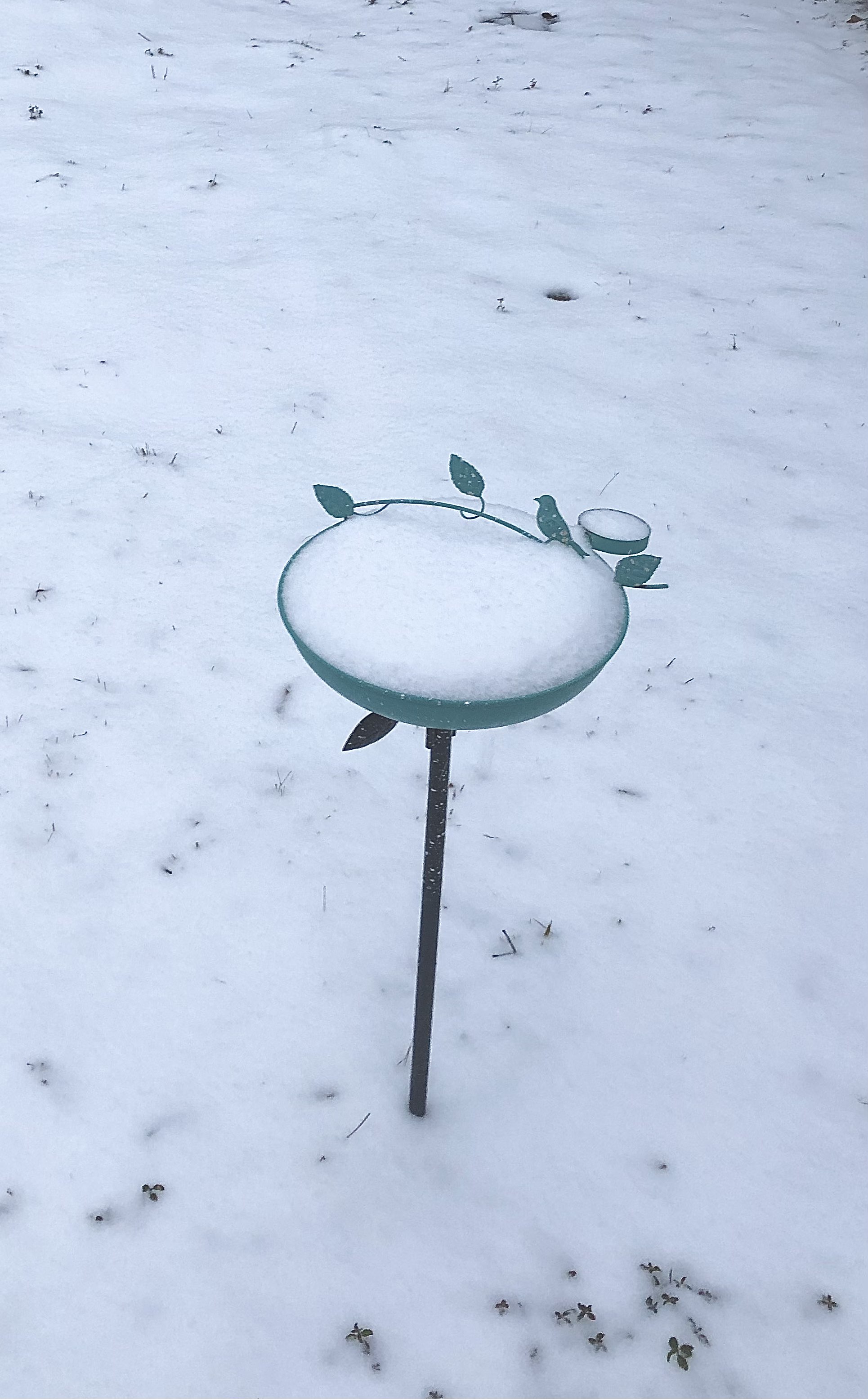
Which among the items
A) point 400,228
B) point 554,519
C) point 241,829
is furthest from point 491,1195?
point 400,228

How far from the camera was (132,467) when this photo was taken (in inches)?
164

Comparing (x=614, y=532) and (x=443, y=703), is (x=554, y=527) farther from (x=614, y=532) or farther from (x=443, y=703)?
(x=443, y=703)

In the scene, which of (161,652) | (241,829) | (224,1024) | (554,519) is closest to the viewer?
(554,519)

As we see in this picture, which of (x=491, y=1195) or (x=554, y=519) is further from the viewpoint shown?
(x=491, y=1195)

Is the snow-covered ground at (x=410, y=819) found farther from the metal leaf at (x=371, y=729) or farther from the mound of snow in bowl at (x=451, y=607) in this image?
the mound of snow in bowl at (x=451, y=607)

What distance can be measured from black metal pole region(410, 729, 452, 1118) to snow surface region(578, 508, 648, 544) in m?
0.51

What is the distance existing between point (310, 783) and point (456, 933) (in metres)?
0.69

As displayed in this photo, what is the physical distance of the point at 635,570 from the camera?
1.73 metres

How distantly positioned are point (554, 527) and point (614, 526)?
0.49 ft

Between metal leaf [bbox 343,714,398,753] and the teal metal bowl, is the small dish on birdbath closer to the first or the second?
the teal metal bowl

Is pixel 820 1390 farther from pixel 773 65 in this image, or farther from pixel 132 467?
pixel 773 65

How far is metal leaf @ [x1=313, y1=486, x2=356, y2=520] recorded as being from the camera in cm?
186

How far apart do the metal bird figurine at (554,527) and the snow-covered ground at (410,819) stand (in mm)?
1249

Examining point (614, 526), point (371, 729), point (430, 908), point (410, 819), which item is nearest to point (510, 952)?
point (410, 819)
